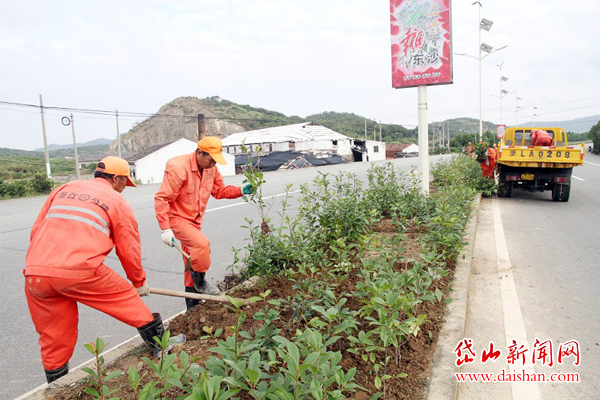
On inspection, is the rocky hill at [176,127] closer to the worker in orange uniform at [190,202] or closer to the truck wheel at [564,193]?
the truck wheel at [564,193]

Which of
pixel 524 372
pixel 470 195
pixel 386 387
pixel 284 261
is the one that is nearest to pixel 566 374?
pixel 524 372

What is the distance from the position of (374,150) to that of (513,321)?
53297 mm

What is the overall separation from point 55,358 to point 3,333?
1551 mm

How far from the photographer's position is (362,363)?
2574mm

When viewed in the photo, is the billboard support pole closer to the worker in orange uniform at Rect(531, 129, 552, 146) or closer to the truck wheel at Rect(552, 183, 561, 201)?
the truck wheel at Rect(552, 183, 561, 201)

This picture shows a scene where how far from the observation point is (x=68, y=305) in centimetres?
279

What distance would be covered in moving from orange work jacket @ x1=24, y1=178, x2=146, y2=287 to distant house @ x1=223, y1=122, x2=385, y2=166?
36.8 metres

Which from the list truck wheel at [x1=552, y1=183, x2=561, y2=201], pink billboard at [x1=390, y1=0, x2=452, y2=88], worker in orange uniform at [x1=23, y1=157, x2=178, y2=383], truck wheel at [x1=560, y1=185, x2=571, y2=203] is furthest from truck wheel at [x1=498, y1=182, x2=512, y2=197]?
worker in orange uniform at [x1=23, y1=157, x2=178, y2=383]

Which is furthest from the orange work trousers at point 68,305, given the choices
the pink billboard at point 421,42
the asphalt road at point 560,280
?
the pink billboard at point 421,42

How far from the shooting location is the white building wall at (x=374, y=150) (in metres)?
53.6

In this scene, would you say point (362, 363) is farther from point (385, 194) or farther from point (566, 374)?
point (385, 194)

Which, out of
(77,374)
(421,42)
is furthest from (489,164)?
(77,374)

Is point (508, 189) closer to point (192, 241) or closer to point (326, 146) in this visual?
point (192, 241)

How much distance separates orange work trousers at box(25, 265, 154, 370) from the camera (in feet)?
8.68
